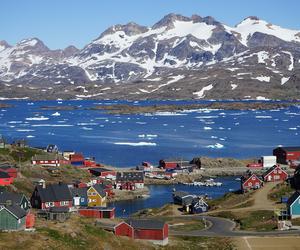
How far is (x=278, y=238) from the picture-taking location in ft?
148

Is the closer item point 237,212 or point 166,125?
point 237,212

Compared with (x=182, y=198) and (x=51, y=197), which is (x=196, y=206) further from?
(x=51, y=197)

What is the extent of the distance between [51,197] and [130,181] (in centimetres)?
2552

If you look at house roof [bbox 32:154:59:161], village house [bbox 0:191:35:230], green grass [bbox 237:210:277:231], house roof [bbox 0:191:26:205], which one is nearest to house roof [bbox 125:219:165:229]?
village house [bbox 0:191:35:230]

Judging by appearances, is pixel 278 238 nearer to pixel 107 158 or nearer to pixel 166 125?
pixel 107 158

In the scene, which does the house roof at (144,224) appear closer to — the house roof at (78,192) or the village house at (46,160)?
the house roof at (78,192)

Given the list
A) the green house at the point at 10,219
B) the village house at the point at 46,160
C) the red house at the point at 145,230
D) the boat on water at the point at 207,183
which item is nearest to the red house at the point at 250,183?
the boat on water at the point at 207,183

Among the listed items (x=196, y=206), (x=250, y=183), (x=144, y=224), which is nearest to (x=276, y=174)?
(x=250, y=183)

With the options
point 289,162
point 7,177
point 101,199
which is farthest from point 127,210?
point 289,162

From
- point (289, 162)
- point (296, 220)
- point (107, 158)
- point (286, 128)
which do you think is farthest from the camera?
point (286, 128)

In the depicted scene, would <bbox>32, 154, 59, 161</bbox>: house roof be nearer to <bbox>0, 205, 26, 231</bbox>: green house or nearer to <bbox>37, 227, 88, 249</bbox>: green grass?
<bbox>0, 205, 26, 231</bbox>: green house

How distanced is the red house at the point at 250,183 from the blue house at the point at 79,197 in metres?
17.9

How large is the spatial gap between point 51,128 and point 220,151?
7160 cm

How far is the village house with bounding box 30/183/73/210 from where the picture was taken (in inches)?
2311
